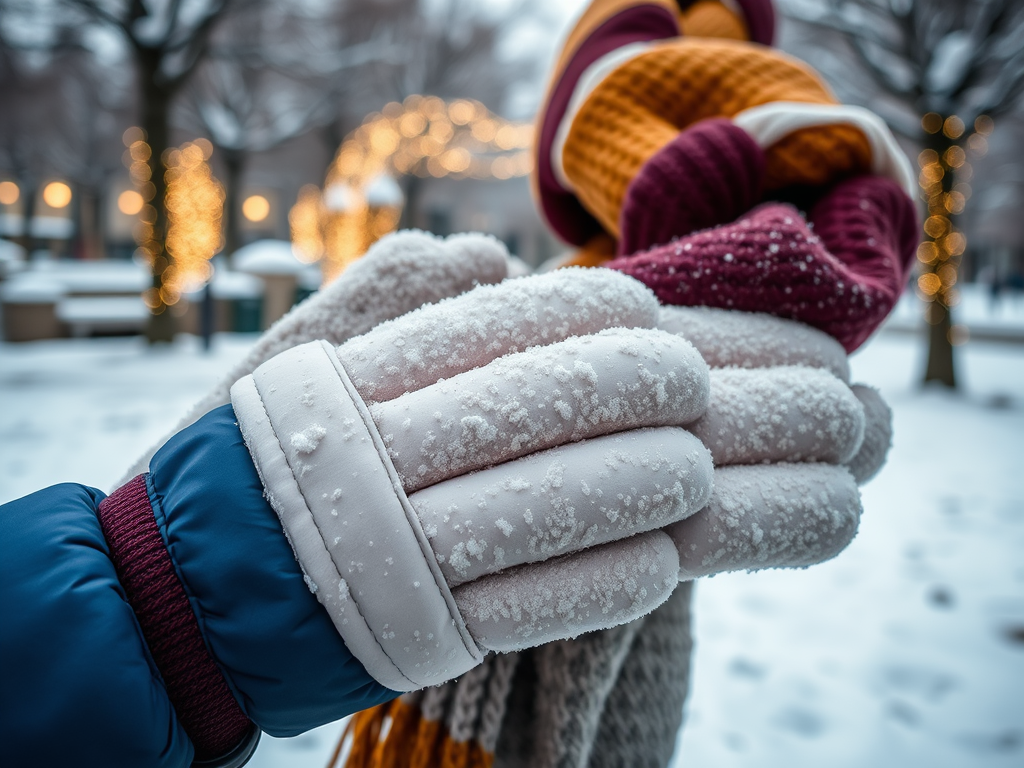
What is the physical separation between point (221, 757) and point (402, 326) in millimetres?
406

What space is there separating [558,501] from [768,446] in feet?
0.78

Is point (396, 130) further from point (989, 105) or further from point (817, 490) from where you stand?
point (817, 490)

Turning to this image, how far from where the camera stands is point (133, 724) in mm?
420

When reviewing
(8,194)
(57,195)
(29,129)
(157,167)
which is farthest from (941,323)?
(8,194)

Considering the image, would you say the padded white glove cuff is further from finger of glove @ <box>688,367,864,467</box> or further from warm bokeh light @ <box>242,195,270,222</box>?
warm bokeh light @ <box>242,195,270,222</box>

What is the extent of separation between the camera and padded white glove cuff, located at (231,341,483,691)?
0.44m

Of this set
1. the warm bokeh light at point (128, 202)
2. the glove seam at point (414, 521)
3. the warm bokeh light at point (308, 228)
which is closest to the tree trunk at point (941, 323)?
the glove seam at point (414, 521)

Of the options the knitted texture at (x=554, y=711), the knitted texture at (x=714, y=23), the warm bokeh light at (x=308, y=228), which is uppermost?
the knitted texture at (x=714, y=23)

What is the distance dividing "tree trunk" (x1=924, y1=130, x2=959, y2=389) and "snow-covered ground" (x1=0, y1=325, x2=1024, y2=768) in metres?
1.49

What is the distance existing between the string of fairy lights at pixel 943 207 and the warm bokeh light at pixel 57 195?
30588 mm

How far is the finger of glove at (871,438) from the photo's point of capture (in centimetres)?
71

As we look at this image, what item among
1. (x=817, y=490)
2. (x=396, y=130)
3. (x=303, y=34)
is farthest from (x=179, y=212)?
(x=817, y=490)

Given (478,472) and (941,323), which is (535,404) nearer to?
(478,472)

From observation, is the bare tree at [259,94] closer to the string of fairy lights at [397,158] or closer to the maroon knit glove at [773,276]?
the string of fairy lights at [397,158]
